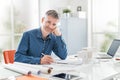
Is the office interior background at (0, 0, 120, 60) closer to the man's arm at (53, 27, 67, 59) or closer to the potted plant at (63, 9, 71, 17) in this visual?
the potted plant at (63, 9, 71, 17)

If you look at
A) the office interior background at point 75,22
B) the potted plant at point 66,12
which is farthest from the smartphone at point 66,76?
the potted plant at point 66,12

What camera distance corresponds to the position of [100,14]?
16.7 ft

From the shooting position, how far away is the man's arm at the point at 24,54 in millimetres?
2188

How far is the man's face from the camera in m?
2.27

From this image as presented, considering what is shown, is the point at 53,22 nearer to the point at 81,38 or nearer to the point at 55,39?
the point at 55,39

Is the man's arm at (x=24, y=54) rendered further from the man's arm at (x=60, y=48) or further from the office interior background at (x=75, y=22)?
the office interior background at (x=75, y=22)

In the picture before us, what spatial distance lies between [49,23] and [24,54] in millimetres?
433

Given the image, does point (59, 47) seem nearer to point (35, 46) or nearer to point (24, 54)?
point (35, 46)

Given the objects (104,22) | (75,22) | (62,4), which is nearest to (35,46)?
(75,22)

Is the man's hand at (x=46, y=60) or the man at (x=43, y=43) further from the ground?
the man at (x=43, y=43)

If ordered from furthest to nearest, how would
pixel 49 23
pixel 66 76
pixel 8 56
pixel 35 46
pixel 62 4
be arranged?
pixel 62 4 → pixel 35 46 → pixel 49 23 → pixel 8 56 → pixel 66 76

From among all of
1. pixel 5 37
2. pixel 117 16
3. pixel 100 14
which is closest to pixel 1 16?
pixel 5 37

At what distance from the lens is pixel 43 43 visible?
8.12 ft

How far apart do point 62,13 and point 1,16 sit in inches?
54.8
